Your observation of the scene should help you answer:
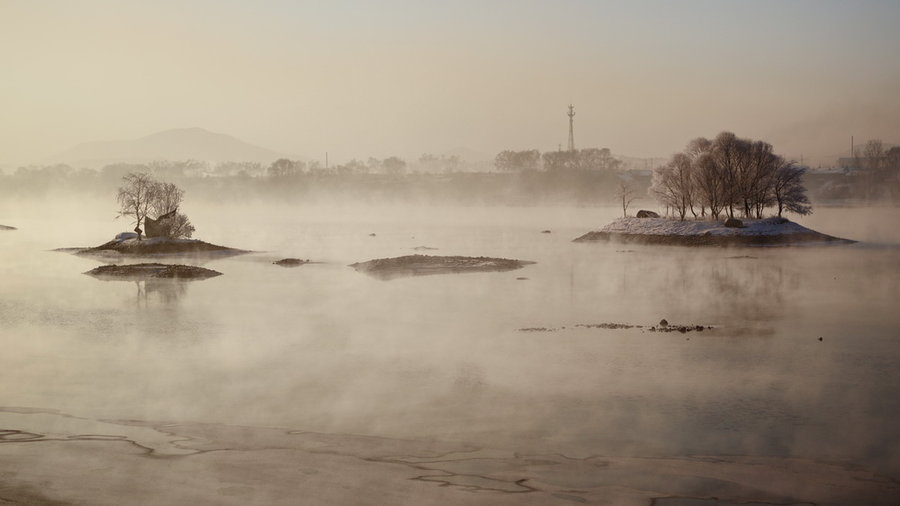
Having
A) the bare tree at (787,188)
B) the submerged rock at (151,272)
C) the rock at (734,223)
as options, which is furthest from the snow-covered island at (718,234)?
the submerged rock at (151,272)

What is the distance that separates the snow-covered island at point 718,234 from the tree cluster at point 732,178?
15.1 feet

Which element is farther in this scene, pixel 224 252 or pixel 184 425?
pixel 224 252

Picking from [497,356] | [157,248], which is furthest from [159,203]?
[497,356]

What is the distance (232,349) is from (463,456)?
55.0ft

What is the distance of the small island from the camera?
66375mm

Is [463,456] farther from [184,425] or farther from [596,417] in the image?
[184,425]

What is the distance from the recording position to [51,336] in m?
37.2

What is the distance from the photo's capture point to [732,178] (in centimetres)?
9825

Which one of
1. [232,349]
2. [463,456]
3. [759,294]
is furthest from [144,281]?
[463,456]

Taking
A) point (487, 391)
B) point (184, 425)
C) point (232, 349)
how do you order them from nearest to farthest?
point (184, 425) → point (487, 391) → point (232, 349)

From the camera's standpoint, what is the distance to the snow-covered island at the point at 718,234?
9008 centimetres

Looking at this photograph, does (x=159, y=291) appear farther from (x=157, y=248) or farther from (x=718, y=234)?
(x=718, y=234)

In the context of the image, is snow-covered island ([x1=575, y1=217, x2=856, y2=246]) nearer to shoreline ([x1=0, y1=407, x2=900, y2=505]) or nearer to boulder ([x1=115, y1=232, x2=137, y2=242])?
boulder ([x1=115, y1=232, x2=137, y2=242])

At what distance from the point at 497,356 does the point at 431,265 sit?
3831cm
